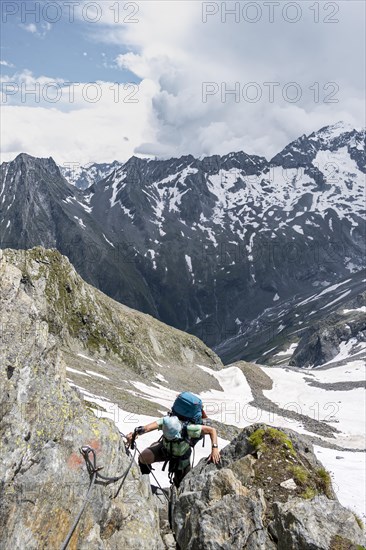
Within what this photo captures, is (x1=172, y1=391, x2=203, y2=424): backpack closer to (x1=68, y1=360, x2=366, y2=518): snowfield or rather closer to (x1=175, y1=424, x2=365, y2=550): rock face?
(x1=175, y1=424, x2=365, y2=550): rock face

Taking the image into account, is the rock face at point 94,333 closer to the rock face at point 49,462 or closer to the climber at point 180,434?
the climber at point 180,434

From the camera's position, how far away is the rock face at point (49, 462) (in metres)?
10.6

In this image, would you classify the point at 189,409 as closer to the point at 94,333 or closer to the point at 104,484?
the point at 104,484

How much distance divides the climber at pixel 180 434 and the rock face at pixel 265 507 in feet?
2.95

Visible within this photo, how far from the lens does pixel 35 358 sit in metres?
13.2

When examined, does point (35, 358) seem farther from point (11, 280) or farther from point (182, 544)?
point (182, 544)

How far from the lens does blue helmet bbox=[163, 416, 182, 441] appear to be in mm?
12781

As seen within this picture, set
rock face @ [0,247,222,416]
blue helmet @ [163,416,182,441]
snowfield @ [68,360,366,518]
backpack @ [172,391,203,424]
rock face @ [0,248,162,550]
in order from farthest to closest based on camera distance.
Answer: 1. rock face @ [0,247,222,416]
2. snowfield @ [68,360,366,518]
3. backpack @ [172,391,203,424]
4. blue helmet @ [163,416,182,441]
5. rock face @ [0,248,162,550]

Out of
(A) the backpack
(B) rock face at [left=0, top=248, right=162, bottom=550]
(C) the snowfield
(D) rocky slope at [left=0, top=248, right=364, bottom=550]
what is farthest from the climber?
(C) the snowfield

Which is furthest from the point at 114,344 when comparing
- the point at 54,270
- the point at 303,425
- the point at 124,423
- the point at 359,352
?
the point at 359,352

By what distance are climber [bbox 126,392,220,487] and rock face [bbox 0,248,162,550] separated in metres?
0.89

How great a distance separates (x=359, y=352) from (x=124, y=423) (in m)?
162

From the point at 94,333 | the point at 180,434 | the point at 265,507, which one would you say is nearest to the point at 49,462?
the point at 180,434

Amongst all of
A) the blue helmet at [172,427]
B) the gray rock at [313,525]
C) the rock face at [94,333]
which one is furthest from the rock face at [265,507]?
the rock face at [94,333]
